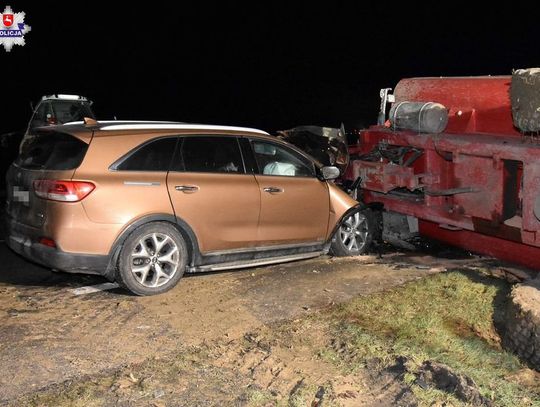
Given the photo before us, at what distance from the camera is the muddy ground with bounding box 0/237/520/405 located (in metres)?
4.44

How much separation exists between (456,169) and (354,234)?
4.58 feet

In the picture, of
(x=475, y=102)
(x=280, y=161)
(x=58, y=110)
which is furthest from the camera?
(x=58, y=110)

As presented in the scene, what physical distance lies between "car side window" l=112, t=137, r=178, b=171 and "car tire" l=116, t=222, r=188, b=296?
0.54 m

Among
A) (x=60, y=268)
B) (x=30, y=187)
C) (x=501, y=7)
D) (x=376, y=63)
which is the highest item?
(x=501, y=7)

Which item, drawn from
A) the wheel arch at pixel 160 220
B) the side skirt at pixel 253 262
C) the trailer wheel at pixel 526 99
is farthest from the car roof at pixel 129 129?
the trailer wheel at pixel 526 99

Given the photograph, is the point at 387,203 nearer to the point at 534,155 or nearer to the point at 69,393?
the point at 534,155

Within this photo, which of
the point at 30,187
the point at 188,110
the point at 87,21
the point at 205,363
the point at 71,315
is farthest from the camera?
the point at 87,21

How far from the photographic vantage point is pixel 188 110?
A: 94.6 ft

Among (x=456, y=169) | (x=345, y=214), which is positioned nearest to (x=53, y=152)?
(x=345, y=214)

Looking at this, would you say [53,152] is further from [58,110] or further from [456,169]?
[58,110]

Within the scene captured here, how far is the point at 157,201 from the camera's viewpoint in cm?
614

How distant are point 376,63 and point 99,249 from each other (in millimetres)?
35873

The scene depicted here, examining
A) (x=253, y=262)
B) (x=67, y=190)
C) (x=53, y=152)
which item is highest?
(x=53, y=152)

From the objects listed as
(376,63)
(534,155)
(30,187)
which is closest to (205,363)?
(30,187)
